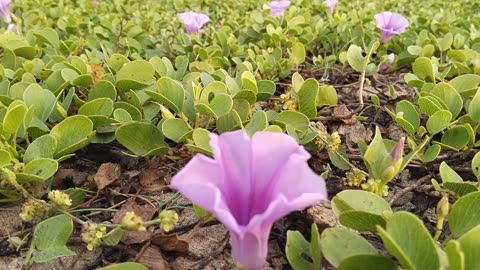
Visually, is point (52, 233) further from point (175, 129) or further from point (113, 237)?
point (175, 129)

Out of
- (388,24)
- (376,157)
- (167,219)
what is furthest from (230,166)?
(388,24)

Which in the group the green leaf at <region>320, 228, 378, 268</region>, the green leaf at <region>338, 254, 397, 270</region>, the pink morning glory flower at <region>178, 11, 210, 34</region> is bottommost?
the pink morning glory flower at <region>178, 11, 210, 34</region>

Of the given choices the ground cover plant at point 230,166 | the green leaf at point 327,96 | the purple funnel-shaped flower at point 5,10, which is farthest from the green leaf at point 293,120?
the purple funnel-shaped flower at point 5,10

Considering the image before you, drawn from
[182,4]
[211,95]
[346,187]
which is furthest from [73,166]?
[182,4]

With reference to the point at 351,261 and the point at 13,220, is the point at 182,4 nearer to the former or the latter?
the point at 13,220

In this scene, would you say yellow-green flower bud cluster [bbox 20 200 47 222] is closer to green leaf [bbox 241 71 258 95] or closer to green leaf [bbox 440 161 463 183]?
green leaf [bbox 241 71 258 95]

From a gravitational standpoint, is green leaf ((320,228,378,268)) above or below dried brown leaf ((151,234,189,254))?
above

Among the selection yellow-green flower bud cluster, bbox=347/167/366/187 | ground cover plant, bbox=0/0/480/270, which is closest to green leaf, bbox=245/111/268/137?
ground cover plant, bbox=0/0/480/270
